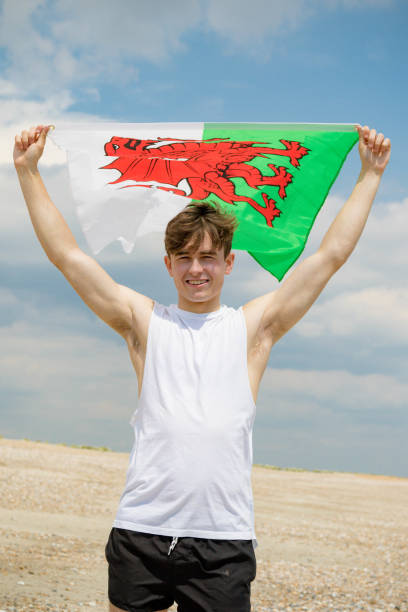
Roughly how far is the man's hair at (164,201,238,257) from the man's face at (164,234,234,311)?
0.03 m

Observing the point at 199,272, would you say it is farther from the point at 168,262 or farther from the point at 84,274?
the point at 84,274

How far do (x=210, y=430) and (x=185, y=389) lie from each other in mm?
241

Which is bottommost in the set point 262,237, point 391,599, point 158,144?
point 391,599

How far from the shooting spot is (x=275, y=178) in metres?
4.82

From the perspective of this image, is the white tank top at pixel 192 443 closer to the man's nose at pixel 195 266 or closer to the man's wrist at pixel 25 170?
the man's nose at pixel 195 266

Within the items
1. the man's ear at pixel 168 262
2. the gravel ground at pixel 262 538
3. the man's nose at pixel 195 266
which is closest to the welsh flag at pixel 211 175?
the man's ear at pixel 168 262

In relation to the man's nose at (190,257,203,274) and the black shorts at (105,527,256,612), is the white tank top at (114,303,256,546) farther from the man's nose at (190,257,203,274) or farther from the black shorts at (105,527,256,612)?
the man's nose at (190,257,203,274)

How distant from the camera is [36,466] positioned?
61.4 feet

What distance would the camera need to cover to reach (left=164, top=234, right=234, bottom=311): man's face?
3436 millimetres

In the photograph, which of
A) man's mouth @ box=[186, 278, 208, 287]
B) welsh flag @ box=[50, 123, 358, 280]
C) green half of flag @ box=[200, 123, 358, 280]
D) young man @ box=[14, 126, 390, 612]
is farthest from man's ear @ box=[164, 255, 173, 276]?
green half of flag @ box=[200, 123, 358, 280]

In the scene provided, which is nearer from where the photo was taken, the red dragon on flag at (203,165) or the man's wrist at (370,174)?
the man's wrist at (370,174)

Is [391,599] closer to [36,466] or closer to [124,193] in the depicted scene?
[124,193]

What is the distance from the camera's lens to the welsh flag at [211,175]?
4.29m

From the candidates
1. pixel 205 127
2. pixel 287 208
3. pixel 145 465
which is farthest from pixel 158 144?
pixel 145 465
